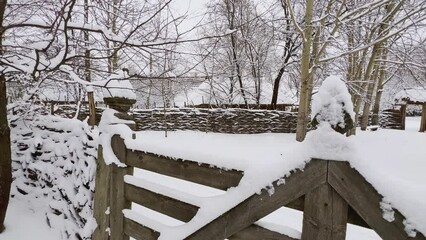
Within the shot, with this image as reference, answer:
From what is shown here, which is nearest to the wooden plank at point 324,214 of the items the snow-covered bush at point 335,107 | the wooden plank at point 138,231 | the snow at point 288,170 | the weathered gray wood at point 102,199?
the snow at point 288,170

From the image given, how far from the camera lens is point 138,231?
217 cm

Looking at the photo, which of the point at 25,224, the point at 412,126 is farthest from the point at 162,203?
the point at 412,126

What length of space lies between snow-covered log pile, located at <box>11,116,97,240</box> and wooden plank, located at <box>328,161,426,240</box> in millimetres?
3063

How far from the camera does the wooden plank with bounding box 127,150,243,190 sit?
5.18ft

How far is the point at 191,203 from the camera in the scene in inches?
69.9

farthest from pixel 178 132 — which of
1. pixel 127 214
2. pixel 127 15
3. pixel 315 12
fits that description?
pixel 127 214

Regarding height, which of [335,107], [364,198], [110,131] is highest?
[335,107]

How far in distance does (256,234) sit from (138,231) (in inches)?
42.2

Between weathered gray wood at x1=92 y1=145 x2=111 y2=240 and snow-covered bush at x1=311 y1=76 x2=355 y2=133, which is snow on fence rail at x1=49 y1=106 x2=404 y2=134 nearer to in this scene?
weathered gray wood at x1=92 y1=145 x2=111 y2=240

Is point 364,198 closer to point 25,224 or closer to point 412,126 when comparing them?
point 25,224

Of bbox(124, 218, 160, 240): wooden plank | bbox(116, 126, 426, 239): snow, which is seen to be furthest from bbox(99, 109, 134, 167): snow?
bbox(124, 218, 160, 240): wooden plank

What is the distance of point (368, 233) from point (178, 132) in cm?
1218

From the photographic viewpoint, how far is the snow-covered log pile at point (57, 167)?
372 cm

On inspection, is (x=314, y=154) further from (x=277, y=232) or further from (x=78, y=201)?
(x=78, y=201)
